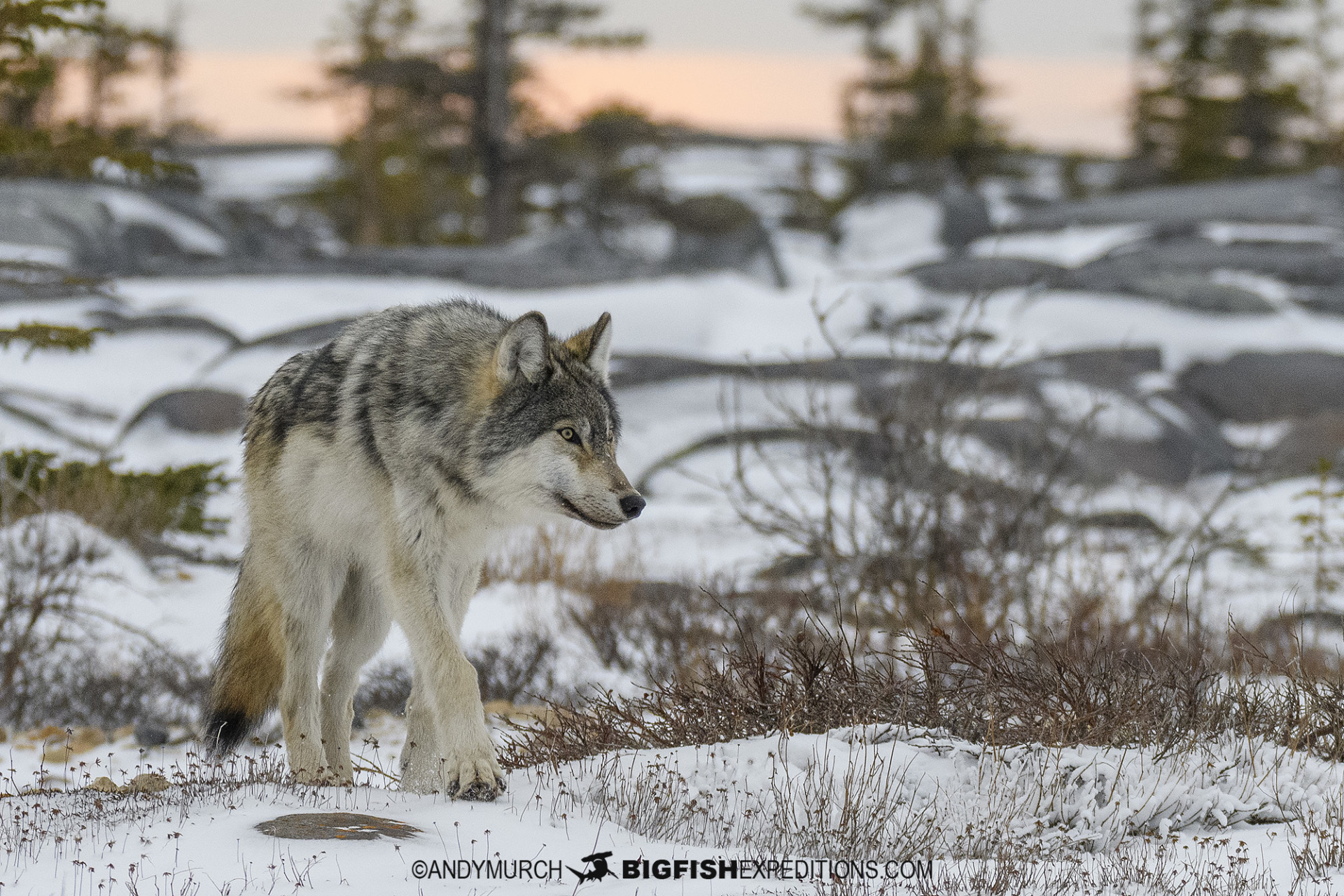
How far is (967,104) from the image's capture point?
44938mm

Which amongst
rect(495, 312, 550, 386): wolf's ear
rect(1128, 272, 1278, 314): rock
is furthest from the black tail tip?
rect(1128, 272, 1278, 314): rock

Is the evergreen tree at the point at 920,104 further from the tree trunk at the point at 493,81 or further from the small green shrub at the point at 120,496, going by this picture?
the small green shrub at the point at 120,496

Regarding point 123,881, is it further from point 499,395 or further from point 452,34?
→ point 452,34

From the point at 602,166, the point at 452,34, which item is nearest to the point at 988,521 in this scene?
the point at 602,166

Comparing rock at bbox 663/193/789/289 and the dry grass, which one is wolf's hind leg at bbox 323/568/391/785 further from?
rock at bbox 663/193/789/289

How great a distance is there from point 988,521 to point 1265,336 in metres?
14.5

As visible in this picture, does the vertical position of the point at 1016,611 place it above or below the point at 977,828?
below

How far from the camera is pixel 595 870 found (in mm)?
3969

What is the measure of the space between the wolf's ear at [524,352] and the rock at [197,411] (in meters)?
13.0

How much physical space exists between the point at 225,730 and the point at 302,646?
55 centimetres

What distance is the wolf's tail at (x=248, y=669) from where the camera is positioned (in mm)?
5320

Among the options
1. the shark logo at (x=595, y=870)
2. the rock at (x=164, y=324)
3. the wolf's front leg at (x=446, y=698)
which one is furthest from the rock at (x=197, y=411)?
the shark logo at (x=595, y=870)

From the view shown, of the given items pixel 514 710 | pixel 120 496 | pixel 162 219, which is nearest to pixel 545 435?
pixel 514 710

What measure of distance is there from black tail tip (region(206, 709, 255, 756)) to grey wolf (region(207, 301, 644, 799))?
0.01 m
